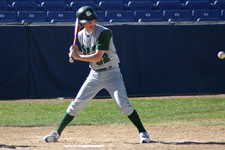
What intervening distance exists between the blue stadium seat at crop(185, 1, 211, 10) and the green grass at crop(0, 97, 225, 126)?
19.2 feet

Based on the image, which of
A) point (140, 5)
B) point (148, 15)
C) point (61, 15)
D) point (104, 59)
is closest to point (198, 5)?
point (140, 5)

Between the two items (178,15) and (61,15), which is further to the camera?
(178,15)

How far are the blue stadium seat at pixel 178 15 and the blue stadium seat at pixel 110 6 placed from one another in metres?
1.61

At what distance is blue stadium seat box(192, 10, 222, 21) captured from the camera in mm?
15969

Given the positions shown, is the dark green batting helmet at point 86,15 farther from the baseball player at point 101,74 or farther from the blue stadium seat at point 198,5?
the blue stadium seat at point 198,5

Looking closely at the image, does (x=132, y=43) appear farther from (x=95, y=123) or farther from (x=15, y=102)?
(x=95, y=123)

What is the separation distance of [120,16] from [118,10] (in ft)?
2.97

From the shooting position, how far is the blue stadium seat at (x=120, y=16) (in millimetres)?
14930

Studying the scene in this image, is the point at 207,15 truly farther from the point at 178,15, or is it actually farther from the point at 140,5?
the point at 140,5

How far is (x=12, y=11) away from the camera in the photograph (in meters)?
14.8

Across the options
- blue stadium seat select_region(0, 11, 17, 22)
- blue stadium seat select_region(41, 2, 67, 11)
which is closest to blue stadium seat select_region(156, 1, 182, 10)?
blue stadium seat select_region(41, 2, 67, 11)

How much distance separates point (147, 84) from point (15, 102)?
3.62 m

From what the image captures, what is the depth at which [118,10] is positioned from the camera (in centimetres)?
1591

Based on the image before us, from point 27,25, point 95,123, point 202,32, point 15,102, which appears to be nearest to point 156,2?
point 202,32
